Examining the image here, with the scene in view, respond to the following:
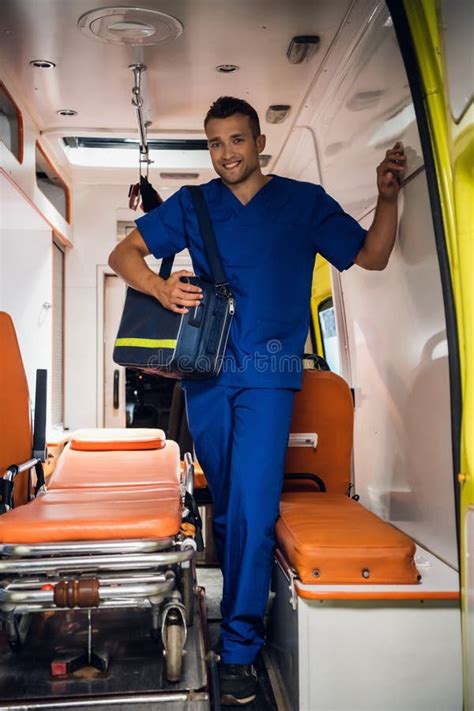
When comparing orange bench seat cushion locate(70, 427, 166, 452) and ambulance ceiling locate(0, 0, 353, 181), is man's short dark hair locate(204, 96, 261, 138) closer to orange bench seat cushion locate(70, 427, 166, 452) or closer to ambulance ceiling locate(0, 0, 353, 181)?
ambulance ceiling locate(0, 0, 353, 181)

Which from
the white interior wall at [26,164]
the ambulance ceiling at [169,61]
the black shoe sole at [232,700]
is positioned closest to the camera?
the black shoe sole at [232,700]

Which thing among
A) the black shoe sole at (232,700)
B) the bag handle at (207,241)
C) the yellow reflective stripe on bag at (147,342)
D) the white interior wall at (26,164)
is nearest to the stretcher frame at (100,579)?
the black shoe sole at (232,700)

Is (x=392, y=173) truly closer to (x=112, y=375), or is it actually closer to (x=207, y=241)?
(x=207, y=241)

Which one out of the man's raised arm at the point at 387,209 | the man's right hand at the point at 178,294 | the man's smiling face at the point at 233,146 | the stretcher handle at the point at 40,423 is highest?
the man's smiling face at the point at 233,146

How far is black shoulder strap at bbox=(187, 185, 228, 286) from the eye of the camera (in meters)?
2.66

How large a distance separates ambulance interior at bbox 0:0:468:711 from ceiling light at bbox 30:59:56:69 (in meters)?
0.03

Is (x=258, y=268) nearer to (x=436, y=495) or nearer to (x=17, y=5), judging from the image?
(x=436, y=495)

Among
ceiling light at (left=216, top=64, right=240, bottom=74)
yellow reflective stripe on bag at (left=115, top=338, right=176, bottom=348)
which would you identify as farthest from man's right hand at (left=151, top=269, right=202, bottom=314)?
ceiling light at (left=216, top=64, right=240, bottom=74)

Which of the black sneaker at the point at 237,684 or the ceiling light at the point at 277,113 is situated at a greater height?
the ceiling light at the point at 277,113

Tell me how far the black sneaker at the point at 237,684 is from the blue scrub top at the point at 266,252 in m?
0.95

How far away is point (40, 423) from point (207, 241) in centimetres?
107

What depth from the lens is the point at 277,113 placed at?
4.68m

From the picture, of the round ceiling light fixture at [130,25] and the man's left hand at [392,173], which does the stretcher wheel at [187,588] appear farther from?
the round ceiling light fixture at [130,25]

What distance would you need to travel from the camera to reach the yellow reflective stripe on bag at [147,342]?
8.59 ft
